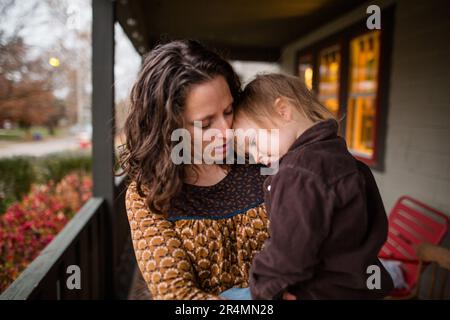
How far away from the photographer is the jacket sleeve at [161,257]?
101 cm

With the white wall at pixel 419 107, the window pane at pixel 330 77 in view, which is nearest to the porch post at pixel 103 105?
the white wall at pixel 419 107

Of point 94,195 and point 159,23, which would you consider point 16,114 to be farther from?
point 159,23

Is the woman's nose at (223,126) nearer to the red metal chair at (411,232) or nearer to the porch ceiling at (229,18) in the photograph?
the red metal chair at (411,232)

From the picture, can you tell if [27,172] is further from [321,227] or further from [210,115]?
[321,227]

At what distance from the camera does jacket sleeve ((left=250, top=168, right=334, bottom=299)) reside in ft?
3.01

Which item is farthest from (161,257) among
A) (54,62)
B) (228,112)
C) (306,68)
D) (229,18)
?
(306,68)

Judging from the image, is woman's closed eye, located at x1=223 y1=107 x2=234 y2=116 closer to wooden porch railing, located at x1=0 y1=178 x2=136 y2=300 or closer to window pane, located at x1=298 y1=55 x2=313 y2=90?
wooden porch railing, located at x1=0 y1=178 x2=136 y2=300

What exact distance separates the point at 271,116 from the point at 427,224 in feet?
7.47

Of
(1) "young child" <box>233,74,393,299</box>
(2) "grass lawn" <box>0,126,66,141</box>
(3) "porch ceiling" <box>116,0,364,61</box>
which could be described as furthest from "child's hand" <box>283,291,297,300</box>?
(3) "porch ceiling" <box>116,0,364,61</box>

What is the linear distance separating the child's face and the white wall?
222 cm

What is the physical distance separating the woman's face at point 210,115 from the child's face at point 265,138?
73mm

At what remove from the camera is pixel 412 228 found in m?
3.03

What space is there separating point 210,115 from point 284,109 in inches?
10.2
